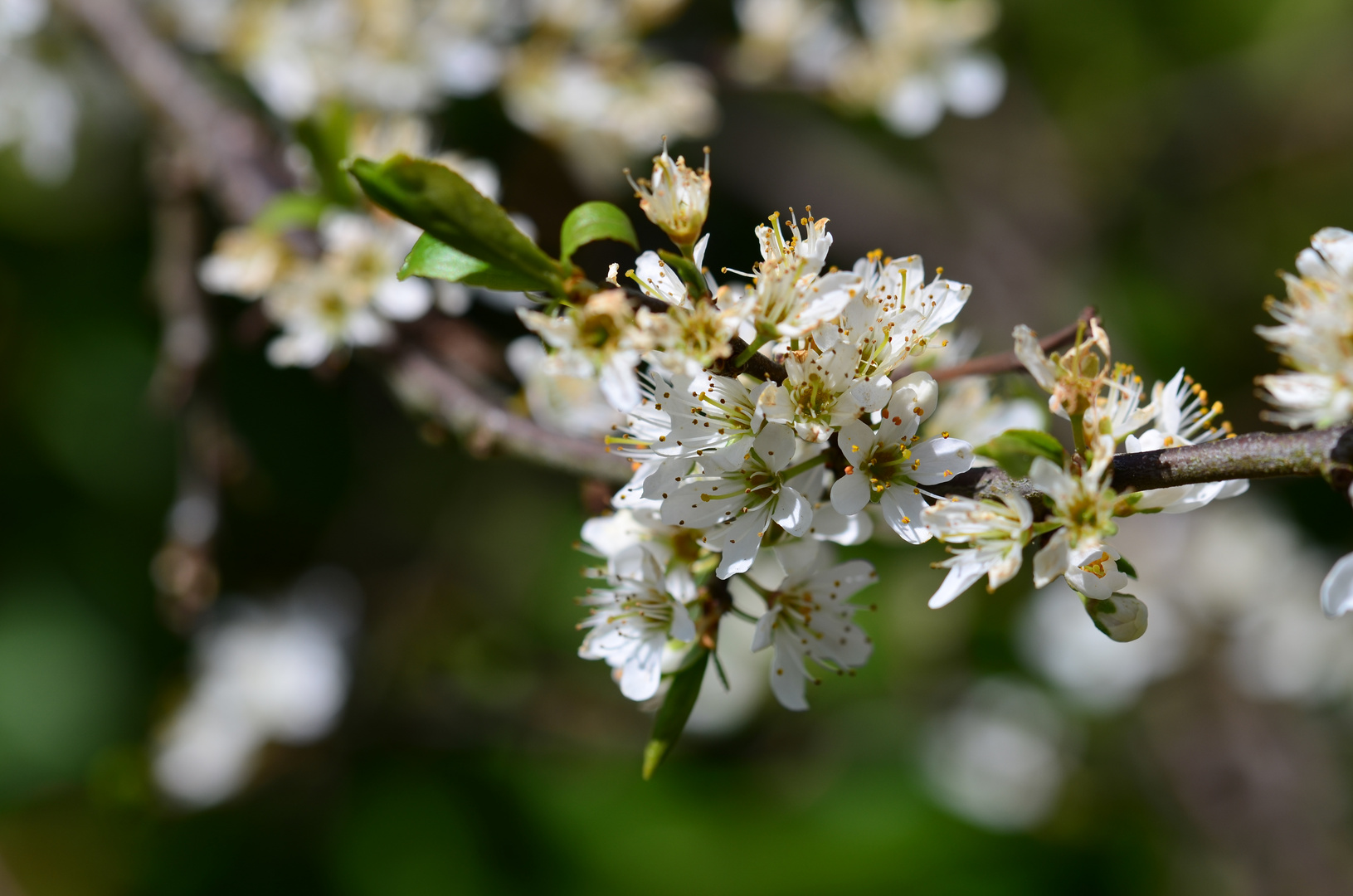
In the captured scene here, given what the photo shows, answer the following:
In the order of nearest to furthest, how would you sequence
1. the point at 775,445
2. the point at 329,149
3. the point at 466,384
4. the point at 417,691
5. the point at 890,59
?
the point at 775,445, the point at 466,384, the point at 329,149, the point at 890,59, the point at 417,691

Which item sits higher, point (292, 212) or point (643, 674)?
point (292, 212)

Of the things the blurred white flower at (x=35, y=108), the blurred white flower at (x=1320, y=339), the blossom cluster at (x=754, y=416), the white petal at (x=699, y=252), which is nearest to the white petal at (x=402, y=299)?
the blossom cluster at (x=754, y=416)

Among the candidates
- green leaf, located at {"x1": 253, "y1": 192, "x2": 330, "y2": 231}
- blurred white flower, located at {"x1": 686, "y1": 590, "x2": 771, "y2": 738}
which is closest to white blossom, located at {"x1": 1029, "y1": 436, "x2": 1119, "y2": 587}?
green leaf, located at {"x1": 253, "y1": 192, "x2": 330, "y2": 231}

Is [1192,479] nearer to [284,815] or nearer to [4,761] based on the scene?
[284,815]

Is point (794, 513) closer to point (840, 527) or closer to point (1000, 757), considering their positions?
point (840, 527)

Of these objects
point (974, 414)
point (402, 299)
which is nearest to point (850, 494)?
point (974, 414)

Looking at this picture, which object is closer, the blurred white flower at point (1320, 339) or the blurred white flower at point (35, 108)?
the blurred white flower at point (1320, 339)

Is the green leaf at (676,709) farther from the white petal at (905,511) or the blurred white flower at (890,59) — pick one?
the blurred white flower at (890,59)
